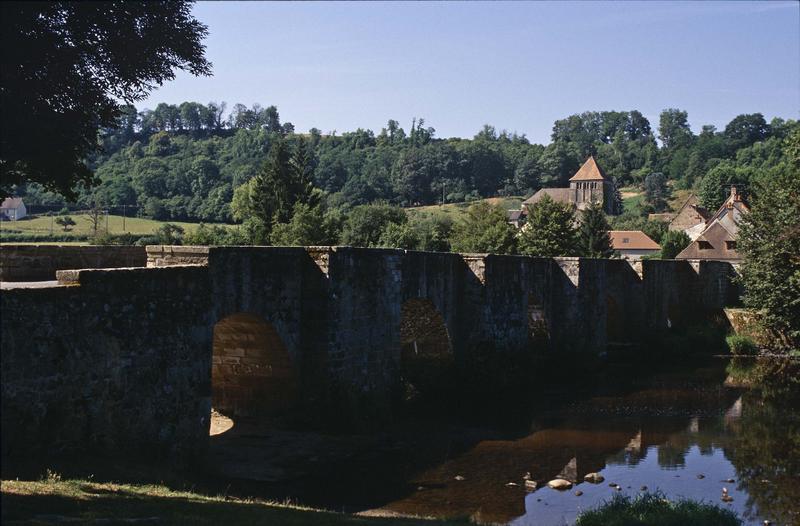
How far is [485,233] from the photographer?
45.5 meters

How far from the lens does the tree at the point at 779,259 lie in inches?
1028

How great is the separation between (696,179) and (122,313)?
124 m

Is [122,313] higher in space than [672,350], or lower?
higher

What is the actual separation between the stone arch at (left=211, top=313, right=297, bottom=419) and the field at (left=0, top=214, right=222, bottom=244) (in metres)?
39.9

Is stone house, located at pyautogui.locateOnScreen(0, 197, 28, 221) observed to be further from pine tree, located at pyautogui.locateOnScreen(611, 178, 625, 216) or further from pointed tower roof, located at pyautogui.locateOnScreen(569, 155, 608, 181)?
pine tree, located at pyautogui.locateOnScreen(611, 178, 625, 216)

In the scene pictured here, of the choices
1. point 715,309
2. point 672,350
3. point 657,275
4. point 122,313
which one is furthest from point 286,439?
point 715,309

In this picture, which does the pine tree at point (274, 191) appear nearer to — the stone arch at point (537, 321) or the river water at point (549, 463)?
the stone arch at point (537, 321)

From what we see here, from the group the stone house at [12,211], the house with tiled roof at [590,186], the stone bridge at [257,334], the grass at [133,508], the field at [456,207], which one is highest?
the house with tiled roof at [590,186]

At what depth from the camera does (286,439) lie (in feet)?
41.2

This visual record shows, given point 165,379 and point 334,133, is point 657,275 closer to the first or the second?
point 165,379

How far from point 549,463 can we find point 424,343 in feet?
21.2

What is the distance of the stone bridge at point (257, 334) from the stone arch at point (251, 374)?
0.08 ft

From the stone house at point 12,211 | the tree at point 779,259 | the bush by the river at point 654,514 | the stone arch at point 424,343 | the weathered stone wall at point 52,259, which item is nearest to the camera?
the bush by the river at point 654,514

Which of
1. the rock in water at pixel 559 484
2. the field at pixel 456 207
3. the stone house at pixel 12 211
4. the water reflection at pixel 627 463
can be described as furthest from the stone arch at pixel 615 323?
the field at pixel 456 207
